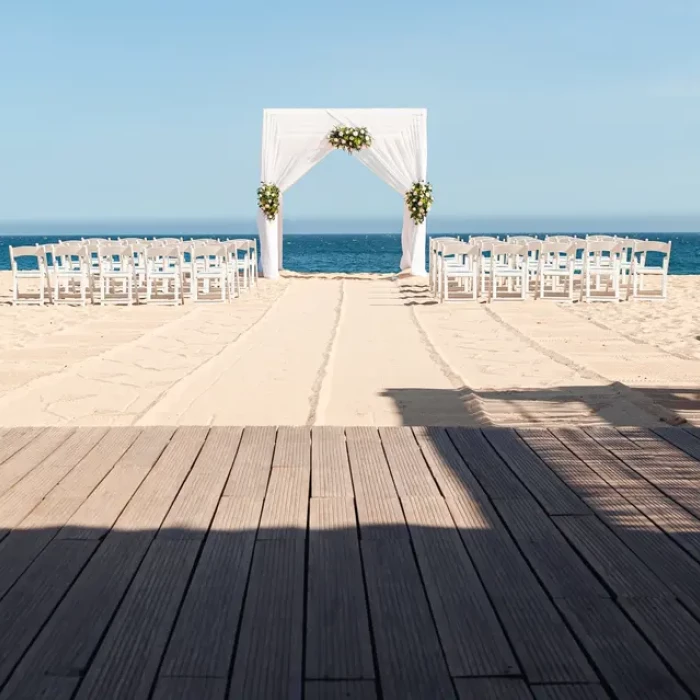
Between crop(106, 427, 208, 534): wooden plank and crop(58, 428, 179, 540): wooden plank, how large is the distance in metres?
0.02

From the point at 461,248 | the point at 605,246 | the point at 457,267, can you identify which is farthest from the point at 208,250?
the point at 605,246

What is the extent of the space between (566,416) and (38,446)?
2.54m

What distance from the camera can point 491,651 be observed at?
1822mm

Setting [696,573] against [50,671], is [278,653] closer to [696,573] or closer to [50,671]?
[50,671]

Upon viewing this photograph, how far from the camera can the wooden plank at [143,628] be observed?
66.4 inches

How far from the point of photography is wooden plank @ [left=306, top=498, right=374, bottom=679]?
1.77 meters

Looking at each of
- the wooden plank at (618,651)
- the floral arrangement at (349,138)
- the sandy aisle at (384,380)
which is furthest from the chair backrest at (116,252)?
the wooden plank at (618,651)

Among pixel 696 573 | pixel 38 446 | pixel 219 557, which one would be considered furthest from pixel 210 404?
pixel 696 573

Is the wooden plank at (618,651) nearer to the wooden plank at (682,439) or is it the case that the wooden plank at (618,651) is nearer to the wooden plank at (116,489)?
the wooden plank at (116,489)

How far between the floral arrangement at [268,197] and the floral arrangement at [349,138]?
4.45 feet

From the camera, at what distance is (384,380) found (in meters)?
6.16

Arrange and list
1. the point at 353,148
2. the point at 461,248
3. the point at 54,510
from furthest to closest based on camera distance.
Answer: the point at 353,148
the point at 461,248
the point at 54,510

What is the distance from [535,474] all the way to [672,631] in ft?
4.03

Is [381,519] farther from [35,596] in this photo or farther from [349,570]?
[35,596]
